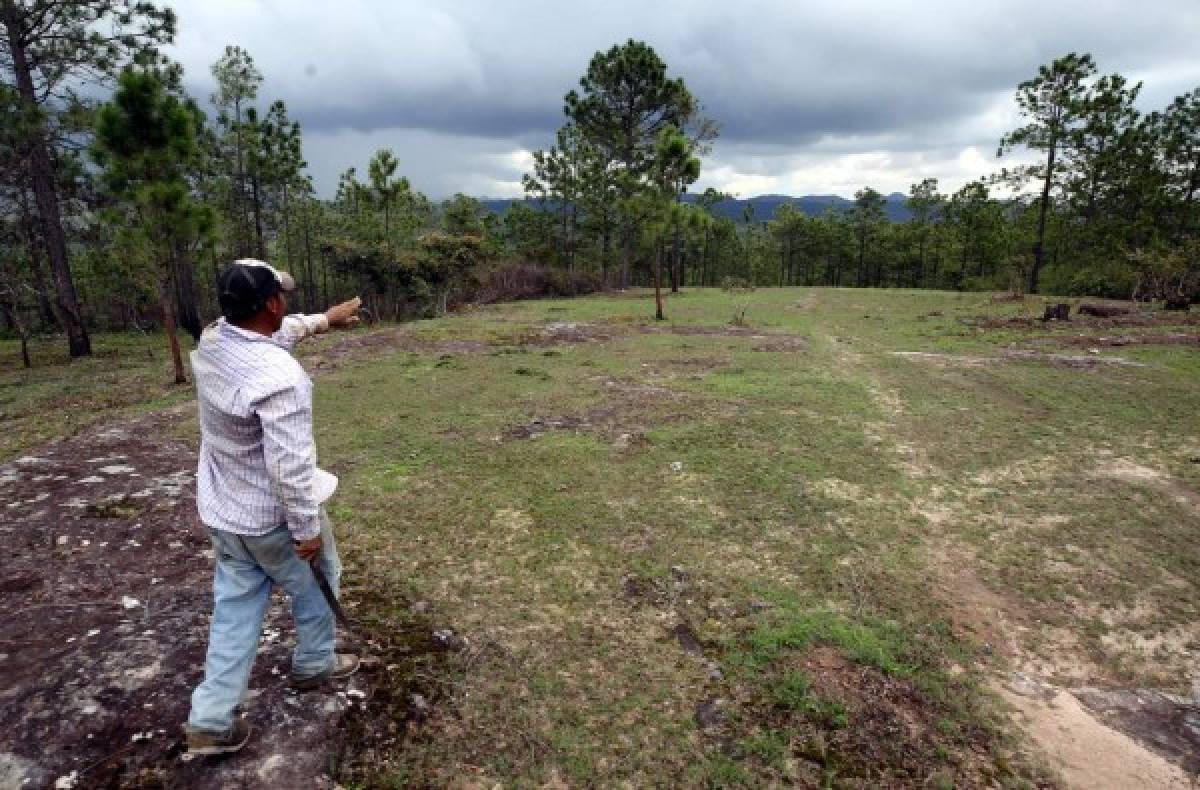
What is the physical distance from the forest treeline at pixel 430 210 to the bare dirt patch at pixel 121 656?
4.36 m

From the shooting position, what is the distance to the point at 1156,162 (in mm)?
30000

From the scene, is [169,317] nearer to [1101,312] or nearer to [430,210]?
[1101,312]

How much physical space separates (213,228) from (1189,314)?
976 inches

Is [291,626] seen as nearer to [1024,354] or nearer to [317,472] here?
[317,472]

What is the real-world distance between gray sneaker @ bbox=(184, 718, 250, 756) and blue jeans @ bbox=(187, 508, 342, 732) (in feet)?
0.09

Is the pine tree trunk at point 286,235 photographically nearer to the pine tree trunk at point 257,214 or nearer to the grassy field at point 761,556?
the pine tree trunk at point 257,214

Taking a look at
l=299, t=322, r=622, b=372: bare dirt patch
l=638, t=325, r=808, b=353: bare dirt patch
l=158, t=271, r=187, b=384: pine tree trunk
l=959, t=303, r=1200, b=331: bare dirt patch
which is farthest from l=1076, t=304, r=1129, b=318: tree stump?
l=158, t=271, r=187, b=384: pine tree trunk

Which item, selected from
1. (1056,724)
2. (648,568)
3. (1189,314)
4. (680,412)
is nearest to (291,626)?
(648,568)

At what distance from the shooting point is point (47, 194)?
15.4m

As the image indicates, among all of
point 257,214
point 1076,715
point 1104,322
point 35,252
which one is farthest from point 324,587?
point 257,214

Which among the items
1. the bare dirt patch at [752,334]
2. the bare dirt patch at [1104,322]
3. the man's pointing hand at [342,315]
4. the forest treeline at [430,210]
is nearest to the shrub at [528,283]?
the forest treeline at [430,210]

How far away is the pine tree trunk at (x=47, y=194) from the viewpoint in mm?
14383

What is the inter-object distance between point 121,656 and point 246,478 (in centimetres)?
160

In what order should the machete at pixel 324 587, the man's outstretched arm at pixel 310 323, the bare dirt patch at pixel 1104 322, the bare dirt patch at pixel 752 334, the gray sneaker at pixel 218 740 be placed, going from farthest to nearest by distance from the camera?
the bare dirt patch at pixel 1104 322 < the bare dirt patch at pixel 752 334 < the man's outstretched arm at pixel 310 323 < the machete at pixel 324 587 < the gray sneaker at pixel 218 740
